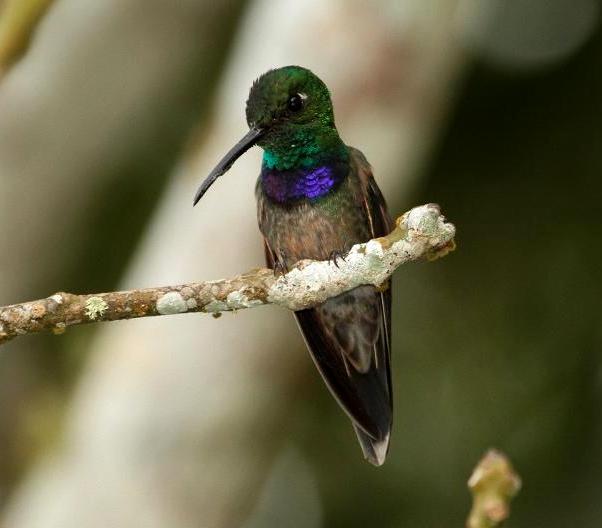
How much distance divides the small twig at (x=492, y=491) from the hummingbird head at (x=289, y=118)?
1.45m

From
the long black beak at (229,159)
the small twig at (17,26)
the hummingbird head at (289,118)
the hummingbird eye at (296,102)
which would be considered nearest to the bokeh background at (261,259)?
the small twig at (17,26)

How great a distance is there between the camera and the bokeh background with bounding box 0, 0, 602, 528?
5.04 metres

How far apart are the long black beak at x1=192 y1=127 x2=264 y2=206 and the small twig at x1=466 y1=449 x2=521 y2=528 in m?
1.02

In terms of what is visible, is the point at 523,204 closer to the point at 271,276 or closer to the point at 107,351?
the point at 107,351

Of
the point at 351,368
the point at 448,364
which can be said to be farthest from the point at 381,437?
the point at 448,364

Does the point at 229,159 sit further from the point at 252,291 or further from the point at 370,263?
the point at 370,263

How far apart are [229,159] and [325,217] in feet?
3.56

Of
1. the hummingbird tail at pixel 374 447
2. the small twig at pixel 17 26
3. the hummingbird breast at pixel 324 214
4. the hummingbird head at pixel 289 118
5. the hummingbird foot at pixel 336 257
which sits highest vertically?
the small twig at pixel 17 26

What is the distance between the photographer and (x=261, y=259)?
5.13 meters

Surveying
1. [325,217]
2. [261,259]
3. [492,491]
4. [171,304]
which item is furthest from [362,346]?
[492,491]

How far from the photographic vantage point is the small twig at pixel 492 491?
72.0 inches

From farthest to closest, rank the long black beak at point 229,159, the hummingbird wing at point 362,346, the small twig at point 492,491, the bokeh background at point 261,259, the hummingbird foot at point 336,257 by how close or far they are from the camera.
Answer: the bokeh background at point 261,259 → the hummingbird wing at point 362,346 → the hummingbird foot at point 336,257 → the long black beak at point 229,159 → the small twig at point 492,491

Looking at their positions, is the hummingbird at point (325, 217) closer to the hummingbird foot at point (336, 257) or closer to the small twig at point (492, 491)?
the hummingbird foot at point (336, 257)

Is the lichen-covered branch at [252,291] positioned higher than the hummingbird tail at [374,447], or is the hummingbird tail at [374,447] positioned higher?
the lichen-covered branch at [252,291]
